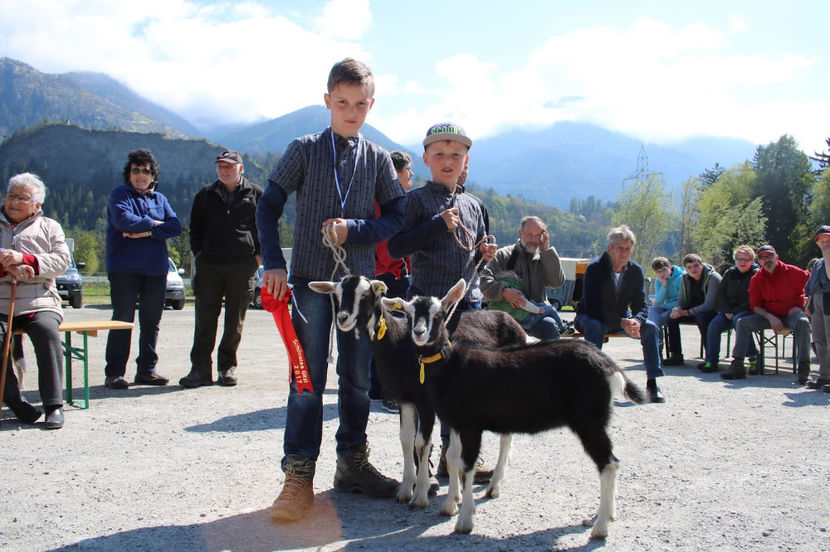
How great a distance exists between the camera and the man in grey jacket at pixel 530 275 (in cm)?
699

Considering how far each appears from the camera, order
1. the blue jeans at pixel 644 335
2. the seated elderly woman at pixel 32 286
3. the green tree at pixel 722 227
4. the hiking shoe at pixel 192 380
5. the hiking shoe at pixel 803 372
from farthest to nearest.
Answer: the green tree at pixel 722 227, the hiking shoe at pixel 803 372, the hiking shoe at pixel 192 380, the blue jeans at pixel 644 335, the seated elderly woman at pixel 32 286

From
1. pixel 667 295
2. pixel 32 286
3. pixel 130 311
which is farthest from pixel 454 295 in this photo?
pixel 667 295

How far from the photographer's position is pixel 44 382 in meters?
6.01

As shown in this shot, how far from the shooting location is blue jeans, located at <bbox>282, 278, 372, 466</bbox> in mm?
3994

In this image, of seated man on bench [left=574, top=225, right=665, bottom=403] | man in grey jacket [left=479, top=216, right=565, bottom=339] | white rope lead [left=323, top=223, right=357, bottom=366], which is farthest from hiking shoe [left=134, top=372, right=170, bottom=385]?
seated man on bench [left=574, top=225, right=665, bottom=403]

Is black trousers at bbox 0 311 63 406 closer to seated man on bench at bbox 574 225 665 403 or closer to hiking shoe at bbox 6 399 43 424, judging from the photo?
hiking shoe at bbox 6 399 43 424

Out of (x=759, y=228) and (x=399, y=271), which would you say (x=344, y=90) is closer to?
(x=399, y=271)

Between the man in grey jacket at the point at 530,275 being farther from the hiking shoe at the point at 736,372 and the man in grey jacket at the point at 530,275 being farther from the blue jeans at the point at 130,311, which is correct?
the hiking shoe at the point at 736,372

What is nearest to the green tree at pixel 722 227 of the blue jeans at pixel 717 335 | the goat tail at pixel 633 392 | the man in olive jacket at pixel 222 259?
the blue jeans at pixel 717 335

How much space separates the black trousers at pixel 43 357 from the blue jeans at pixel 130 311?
1686 mm

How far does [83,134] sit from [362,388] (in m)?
181

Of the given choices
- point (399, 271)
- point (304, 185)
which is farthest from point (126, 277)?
point (304, 185)

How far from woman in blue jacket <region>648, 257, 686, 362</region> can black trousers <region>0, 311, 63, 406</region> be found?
10164mm

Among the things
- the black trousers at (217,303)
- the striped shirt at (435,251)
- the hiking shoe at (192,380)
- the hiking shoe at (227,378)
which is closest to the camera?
the striped shirt at (435,251)
